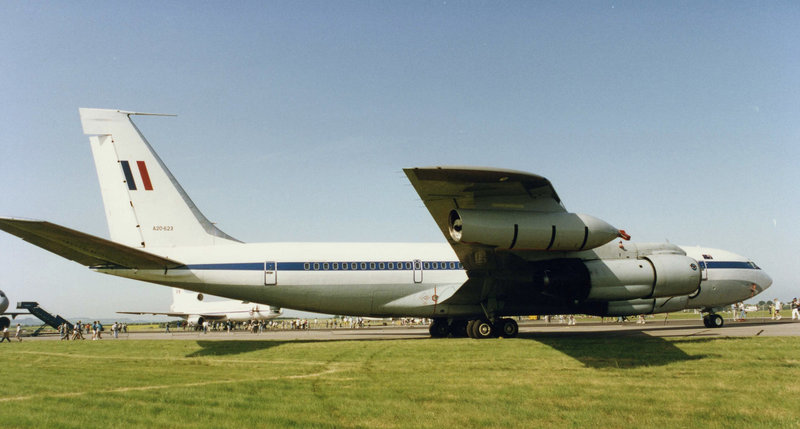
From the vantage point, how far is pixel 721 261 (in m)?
22.0

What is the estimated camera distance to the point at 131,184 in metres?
16.8

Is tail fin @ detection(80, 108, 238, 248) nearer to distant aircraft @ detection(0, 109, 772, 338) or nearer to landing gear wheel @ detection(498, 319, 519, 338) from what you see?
distant aircraft @ detection(0, 109, 772, 338)

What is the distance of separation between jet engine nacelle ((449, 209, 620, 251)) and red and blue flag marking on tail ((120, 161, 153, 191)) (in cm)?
1062

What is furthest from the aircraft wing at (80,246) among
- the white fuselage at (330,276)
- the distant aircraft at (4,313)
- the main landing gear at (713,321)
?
the distant aircraft at (4,313)

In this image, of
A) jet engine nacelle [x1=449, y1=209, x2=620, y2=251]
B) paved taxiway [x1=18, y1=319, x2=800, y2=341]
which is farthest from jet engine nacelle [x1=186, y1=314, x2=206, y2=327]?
jet engine nacelle [x1=449, y1=209, x2=620, y2=251]

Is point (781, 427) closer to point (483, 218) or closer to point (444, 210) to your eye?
point (483, 218)

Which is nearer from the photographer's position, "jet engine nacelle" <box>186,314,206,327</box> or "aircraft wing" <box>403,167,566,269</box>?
"aircraft wing" <box>403,167,566,269</box>

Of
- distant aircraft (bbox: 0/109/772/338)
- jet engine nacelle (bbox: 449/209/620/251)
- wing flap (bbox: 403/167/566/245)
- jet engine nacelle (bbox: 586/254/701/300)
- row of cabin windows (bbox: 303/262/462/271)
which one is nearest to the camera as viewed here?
wing flap (bbox: 403/167/566/245)

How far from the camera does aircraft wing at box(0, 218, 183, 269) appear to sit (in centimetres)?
1187

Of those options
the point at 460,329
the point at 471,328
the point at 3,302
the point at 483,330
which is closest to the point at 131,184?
the point at 471,328

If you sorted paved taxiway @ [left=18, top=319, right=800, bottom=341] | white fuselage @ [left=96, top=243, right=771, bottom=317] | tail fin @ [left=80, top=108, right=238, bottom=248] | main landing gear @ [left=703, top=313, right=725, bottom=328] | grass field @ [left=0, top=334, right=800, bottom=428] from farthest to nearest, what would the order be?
main landing gear @ [left=703, top=313, right=725, bottom=328] → paved taxiway @ [left=18, top=319, right=800, bottom=341] → white fuselage @ [left=96, top=243, right=771, bottom=317] → tail fin @ [left=80, top=108, right=238, bottom=248] → grass field @ [left=0, top=334, right=800, bottom=428]

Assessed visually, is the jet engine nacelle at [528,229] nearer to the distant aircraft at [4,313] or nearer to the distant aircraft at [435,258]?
the distant aircraft at [435,258]

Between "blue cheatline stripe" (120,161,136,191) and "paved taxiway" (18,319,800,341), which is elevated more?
"blue cheatline stripe" (120,161,136,191)

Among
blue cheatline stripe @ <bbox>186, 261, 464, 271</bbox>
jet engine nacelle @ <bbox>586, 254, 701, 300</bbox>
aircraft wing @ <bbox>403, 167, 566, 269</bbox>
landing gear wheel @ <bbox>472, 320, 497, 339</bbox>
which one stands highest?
aircraft wing @ <bbox>403, 167, 566, 269</bbox>
